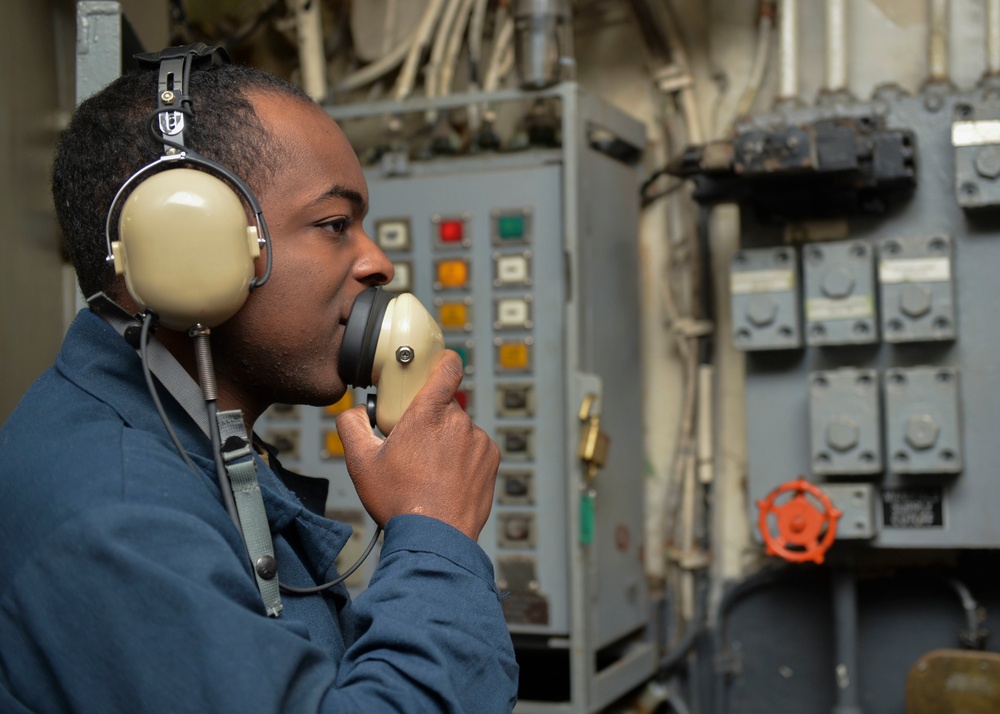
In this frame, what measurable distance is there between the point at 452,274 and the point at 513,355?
22 centimetres

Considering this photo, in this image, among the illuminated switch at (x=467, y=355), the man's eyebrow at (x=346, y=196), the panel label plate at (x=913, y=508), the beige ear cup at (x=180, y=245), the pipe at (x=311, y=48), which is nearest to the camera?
the beige ear cup at (x=180, y=245)

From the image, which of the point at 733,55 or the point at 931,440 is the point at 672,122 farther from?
the point at 931,440

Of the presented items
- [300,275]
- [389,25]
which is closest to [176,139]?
[300,275]

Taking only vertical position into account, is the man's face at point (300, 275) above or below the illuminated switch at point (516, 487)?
above

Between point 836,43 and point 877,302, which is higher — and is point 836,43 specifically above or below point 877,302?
above

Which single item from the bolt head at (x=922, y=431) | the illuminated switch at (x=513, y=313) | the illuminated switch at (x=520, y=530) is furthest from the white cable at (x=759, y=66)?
the illuminated switch at (x=520, y=530)

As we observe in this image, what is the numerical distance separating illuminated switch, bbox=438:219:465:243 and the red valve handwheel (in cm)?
81

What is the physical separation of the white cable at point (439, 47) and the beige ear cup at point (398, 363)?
1522 millimetres

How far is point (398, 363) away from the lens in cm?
89

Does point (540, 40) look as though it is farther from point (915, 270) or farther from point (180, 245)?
point (180, 245)

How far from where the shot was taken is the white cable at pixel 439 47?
233 cm

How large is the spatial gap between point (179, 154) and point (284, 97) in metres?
0.14

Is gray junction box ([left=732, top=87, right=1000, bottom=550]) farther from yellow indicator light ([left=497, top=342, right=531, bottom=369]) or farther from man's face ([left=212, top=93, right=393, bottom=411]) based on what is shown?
Result: man's face ([left=212, top=93, right=393, bottom=411])

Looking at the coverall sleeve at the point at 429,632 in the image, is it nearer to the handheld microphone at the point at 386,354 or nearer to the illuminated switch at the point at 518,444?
the handheld microphone at the point at 386,354
